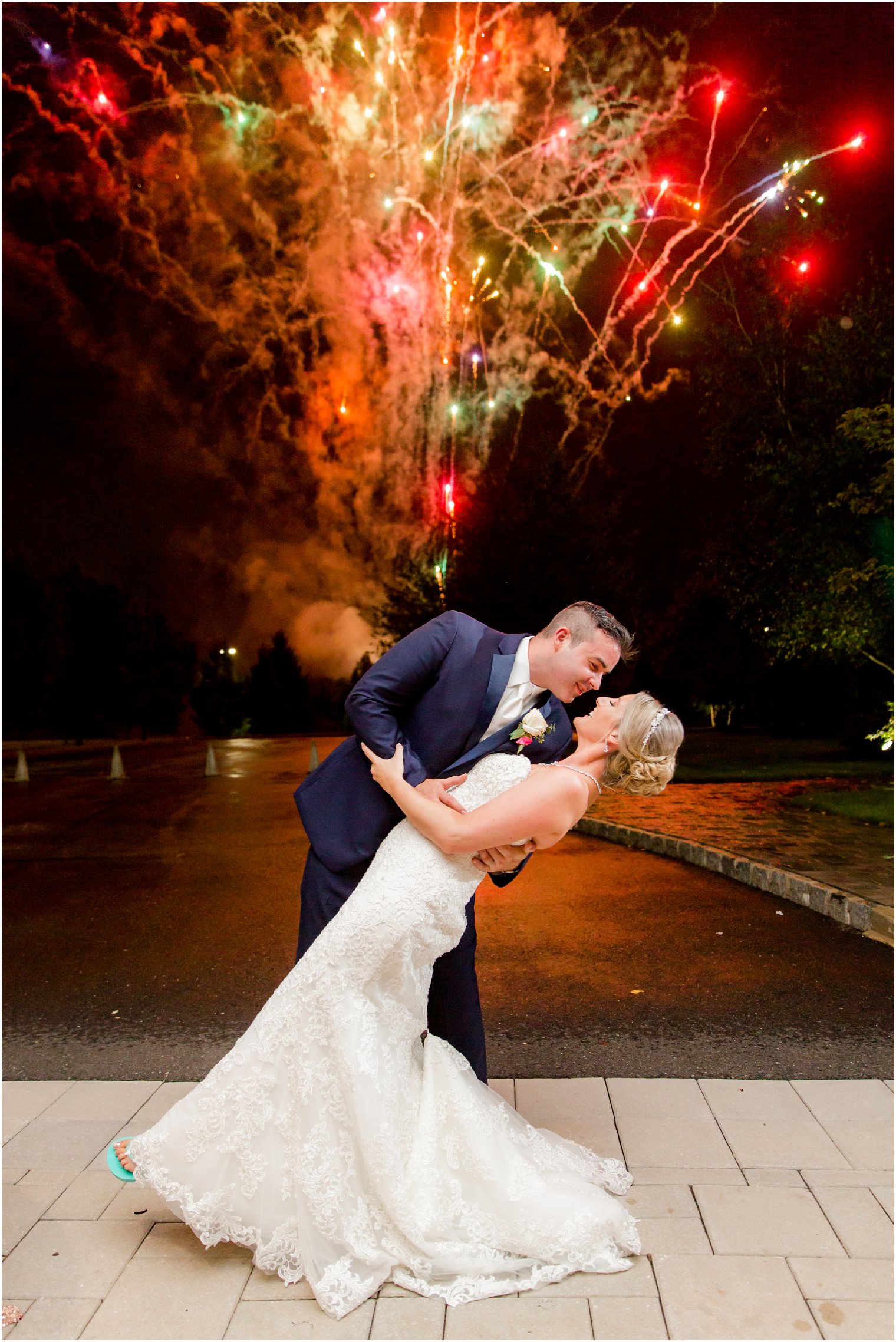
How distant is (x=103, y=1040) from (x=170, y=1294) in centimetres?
234

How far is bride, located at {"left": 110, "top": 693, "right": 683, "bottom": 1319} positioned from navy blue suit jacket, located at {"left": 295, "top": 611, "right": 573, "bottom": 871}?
0.78ft

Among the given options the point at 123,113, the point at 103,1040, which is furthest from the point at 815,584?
the point at 123,113

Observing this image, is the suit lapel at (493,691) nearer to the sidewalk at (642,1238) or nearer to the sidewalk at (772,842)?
the sidewalk at (642,1238)

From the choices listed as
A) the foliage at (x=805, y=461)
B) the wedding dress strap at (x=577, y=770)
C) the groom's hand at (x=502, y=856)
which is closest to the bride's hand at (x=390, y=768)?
the groom's hand at (x=502, y=856)

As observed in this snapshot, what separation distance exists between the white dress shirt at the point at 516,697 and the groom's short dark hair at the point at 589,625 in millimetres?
137

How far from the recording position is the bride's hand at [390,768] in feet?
9.53

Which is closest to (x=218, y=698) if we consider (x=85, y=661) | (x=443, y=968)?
(x=85, y=661)

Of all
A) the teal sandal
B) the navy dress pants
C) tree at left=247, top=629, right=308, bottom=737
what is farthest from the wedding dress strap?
tree at left=247, top=629, right=308, bottom=737

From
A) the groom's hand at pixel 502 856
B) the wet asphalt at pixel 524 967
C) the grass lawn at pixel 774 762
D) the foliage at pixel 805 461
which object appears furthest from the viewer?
the grass lawn at pixel 774 762

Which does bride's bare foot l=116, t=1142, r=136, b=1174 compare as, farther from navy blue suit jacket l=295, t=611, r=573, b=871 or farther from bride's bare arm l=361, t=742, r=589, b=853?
bride's bare arm l=361, t=742, r=589, b=853

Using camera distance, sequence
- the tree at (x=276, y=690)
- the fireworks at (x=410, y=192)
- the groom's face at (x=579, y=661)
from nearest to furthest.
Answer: the groom's face at (x=579, y=661) < the fireworks at (x=410, y=192) < the tree at (x=276, y=690)

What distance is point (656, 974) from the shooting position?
5.57 metres

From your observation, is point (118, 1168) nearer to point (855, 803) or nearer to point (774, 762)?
point (855, 803)

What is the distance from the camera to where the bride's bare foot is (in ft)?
9.60
